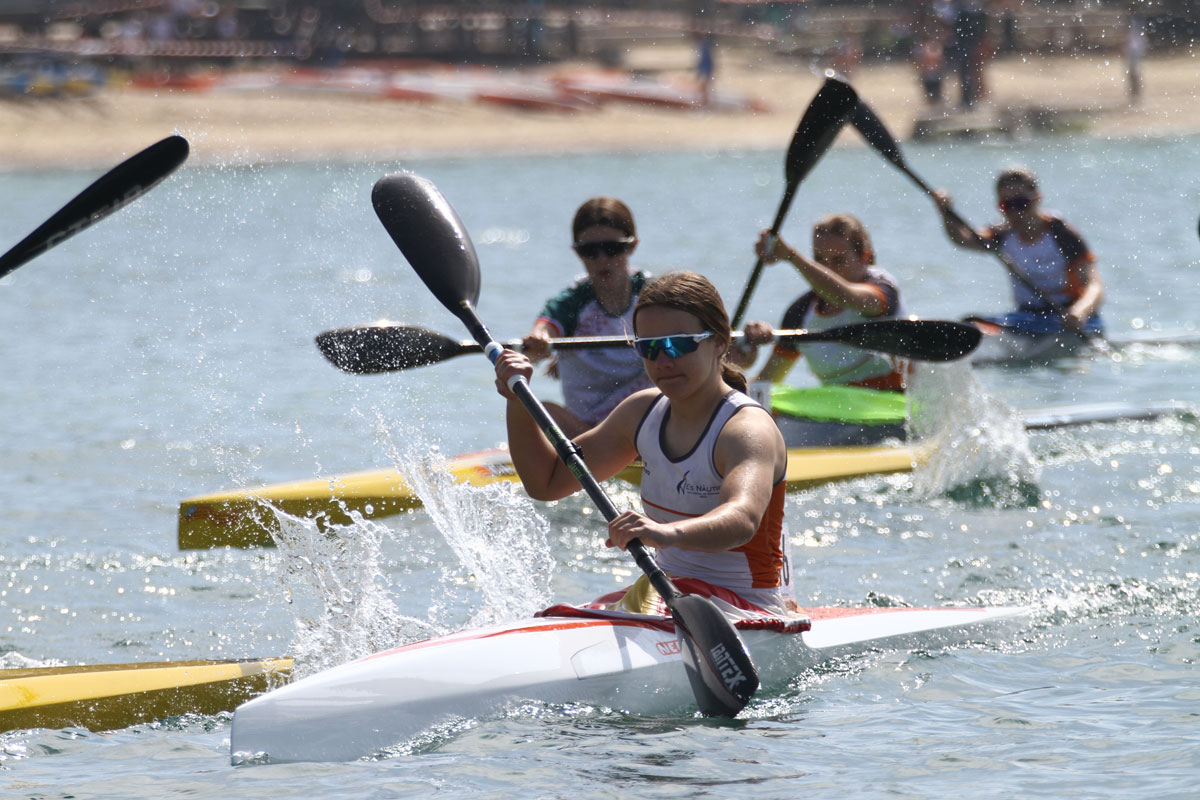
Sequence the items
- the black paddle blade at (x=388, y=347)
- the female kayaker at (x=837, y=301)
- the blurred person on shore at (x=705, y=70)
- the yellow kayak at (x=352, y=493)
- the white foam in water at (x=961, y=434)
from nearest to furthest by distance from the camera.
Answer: the black paddle blade at (x=388, y=347) → the yellow kayak at (x=352, y=493) → the female kayaker at (x=837, y=301) → the white foam in water at (x=961, y=434) → the blurred person on shore at (x=705, y=70)

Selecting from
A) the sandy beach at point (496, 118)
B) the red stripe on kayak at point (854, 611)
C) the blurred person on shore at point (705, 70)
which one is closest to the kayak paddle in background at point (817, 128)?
the red stripe on kayak at point (854, 611)

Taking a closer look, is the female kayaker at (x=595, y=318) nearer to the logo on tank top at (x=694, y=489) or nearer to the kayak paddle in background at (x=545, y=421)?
the kayak paddle in background at (x=545, y=421)

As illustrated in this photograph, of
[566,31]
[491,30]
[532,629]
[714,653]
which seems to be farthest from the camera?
[491,30]

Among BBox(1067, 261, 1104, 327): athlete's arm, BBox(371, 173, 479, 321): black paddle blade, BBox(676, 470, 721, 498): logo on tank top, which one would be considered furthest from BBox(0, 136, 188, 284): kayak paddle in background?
BBox(1067, 261, 1104, 327): athlete's arm

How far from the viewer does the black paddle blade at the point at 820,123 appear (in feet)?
26.2

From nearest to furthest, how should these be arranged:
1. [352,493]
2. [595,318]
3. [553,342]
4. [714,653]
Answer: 1. [714,653]
2. [553,342]
3. [595,318]
4. [352,493]

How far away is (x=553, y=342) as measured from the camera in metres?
6.38

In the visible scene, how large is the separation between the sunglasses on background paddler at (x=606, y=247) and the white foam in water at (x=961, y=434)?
2.01 meters

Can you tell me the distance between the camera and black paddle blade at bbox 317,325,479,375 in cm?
587

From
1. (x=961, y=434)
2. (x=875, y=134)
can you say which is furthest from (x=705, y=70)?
(x=961, y=434)

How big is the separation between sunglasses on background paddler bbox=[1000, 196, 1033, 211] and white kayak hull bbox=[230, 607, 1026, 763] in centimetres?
614

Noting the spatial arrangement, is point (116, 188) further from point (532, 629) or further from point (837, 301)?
point (837, 301)

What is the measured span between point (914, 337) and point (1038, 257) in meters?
4.85

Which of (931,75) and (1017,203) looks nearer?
(1017,203)
